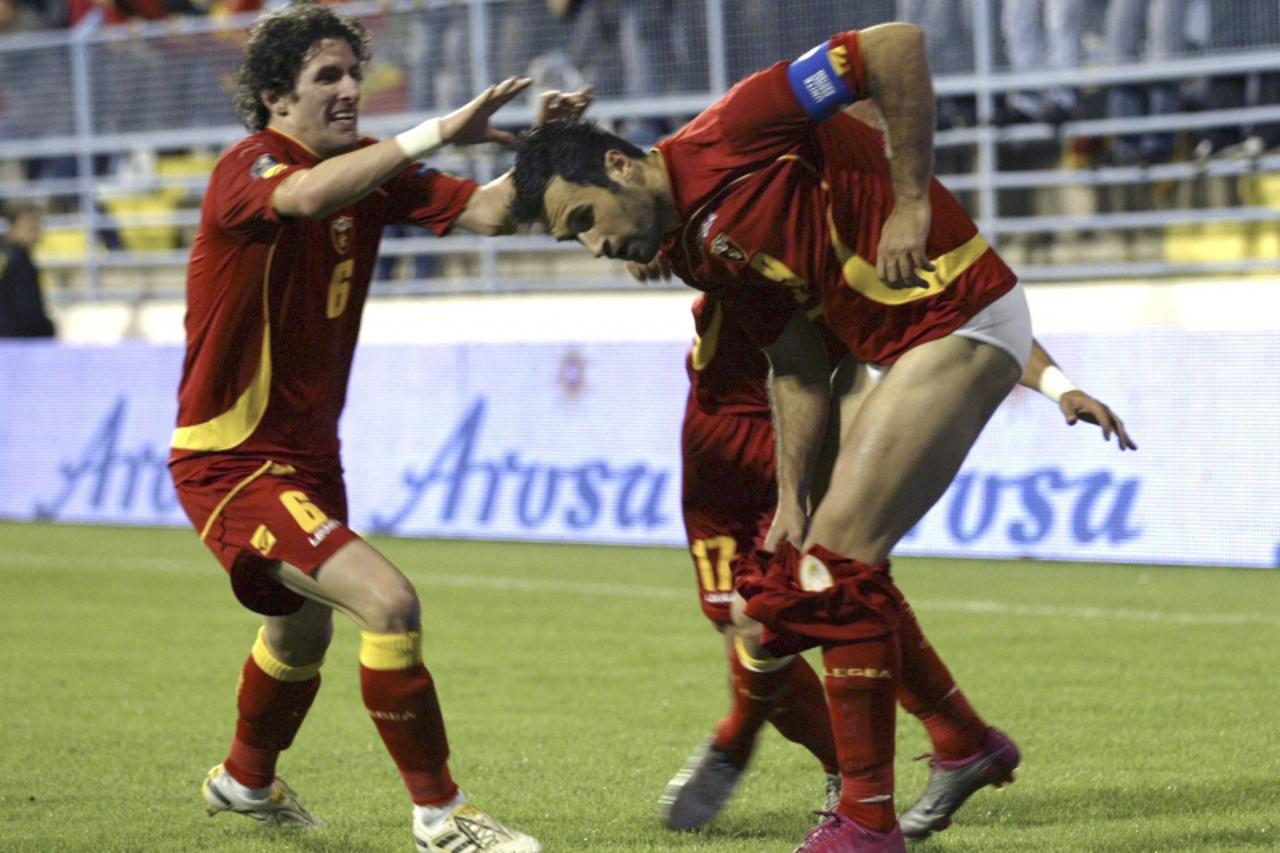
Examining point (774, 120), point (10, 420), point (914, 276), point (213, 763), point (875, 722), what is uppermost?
point (774, 120)

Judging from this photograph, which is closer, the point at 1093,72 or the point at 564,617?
the point at 564,617

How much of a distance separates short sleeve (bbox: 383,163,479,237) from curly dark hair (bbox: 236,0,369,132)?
1.12ft

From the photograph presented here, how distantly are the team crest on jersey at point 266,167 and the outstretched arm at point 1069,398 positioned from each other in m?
1.86

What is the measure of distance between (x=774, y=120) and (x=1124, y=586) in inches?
244

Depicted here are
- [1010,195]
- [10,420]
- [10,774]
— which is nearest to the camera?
[10,774]

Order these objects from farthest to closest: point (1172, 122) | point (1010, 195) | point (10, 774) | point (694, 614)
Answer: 1. point (1010, 195)
2. point (1172, 122)
3. point (694, 614)
4. point (10, 774)

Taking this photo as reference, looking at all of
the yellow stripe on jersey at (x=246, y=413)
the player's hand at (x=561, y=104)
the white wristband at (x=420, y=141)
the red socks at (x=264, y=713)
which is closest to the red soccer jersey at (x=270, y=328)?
the yellow stripe on jersey at (x=246, y=413)

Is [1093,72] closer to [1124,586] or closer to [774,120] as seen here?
[1124,586]

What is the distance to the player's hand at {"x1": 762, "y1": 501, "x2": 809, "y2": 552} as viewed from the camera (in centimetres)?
504

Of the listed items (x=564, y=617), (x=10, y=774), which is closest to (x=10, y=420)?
(x=564, y=617)

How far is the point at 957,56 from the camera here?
13758 millimetres

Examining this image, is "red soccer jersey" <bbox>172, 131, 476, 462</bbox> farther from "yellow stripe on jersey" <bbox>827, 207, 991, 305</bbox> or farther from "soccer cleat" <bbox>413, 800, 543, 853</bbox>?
"yellow stripe on jersey" <bbox>827, 207, 991, 305</bbox>

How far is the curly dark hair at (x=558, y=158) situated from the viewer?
459 cm

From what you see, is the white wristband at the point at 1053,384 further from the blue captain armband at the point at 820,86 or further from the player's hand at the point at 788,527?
the blue captain armband at the point at 820,86
